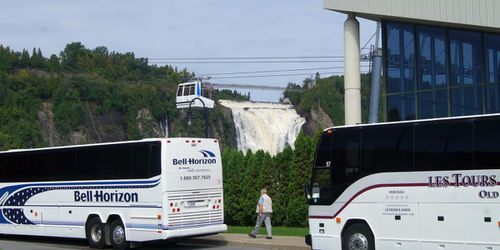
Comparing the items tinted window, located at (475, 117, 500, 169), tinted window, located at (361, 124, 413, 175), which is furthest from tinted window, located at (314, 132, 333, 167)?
tinted window, located at (475, 117, 500, 169)

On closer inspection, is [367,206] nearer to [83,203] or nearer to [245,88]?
[83,203]

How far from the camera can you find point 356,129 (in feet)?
56.5

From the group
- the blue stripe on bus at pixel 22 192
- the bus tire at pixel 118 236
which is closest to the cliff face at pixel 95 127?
the blue stripe on bus at pixel 22 192

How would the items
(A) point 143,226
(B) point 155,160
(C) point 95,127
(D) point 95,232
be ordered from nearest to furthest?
(B) point 155,160
(A) point 143,226
(D) point 95,232
(C) point 95,127

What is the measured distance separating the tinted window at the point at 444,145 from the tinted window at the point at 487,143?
17 cm

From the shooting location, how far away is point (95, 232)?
22172 mm

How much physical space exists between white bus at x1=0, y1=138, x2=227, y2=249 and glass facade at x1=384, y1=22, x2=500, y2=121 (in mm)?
9226

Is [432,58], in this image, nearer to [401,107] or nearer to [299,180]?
[401,107]

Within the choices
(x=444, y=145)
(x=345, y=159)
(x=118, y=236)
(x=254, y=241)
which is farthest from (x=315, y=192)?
(x=118, y=236)

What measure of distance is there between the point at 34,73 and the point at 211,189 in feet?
276

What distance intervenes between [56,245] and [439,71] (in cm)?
1517

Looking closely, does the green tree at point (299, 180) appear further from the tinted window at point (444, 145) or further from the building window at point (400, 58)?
the tinted window at point (444, 145)

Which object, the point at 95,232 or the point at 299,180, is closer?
the point at 95,232

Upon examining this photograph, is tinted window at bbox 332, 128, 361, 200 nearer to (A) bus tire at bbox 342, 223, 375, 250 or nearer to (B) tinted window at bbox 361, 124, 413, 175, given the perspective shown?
(B) tinted window at bbox 361, 124, 413, 175
